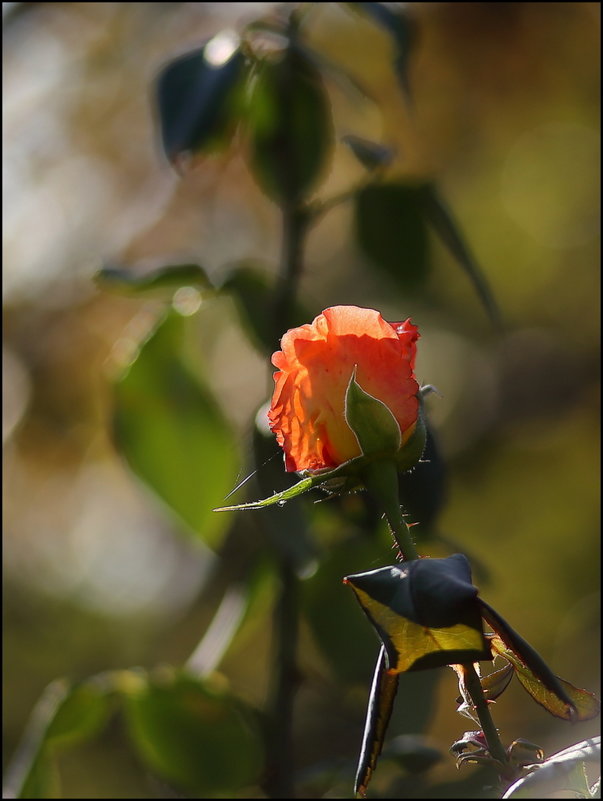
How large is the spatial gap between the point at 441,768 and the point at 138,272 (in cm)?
44

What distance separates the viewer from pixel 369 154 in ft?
2.24

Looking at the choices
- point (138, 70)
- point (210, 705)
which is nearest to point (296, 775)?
point (210, 705)

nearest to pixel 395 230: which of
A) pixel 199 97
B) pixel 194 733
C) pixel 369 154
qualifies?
pixel 369 154

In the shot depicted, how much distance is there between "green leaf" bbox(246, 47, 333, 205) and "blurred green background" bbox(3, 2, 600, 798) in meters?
0.79

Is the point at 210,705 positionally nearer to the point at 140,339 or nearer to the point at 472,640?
the point at 140,339

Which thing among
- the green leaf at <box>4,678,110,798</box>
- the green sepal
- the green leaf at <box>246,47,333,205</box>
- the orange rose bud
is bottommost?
the green leaf at <box>4,678,110,798</box>

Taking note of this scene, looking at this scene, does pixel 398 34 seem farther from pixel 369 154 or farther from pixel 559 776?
pixel 559 776

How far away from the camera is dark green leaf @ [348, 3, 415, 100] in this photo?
2.20 feet

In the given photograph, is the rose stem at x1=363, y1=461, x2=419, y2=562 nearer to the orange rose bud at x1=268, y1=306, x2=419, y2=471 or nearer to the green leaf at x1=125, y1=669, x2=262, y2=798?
the orange rose bud at x1=268, y1=306, x2=419, y2=471

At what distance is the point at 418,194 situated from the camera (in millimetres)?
713

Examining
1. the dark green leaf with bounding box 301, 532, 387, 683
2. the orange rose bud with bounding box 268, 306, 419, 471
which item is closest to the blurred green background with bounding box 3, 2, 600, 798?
the dark green leaf with bounding box 301, 532, 387, 683

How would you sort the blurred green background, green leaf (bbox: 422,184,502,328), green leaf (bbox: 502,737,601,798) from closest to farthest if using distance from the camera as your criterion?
1. green leaf (bbox: 502,737,601,798)
2. green leaf (bbox: 422,184,502,328)
3. the blurred green background

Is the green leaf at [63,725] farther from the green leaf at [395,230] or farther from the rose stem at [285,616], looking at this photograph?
the green leaf at [395,230]

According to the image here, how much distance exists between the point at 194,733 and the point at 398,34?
0.52m
